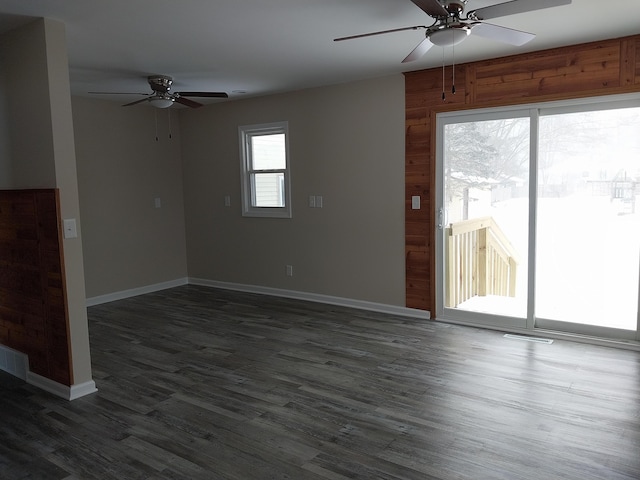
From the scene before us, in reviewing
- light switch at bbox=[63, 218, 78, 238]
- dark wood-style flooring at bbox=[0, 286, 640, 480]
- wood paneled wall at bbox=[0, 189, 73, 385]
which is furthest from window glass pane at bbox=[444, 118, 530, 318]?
wood paneled wall at bbox=[0, 189, 73, 385]

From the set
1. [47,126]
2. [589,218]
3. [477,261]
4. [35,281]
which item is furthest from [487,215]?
[35,281]

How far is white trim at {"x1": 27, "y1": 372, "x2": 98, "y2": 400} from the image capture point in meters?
3.46

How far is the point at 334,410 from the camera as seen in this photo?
317cm

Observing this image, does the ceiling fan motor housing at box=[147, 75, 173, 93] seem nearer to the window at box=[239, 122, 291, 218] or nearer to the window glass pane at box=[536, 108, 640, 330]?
the window at box=[239, 122, 291, 218]

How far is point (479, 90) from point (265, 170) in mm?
2826

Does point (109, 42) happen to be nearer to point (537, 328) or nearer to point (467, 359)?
point (467, 359)

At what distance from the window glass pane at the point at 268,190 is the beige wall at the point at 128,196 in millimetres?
1325

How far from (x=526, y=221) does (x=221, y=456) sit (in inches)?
129

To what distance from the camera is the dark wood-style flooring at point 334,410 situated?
256cm

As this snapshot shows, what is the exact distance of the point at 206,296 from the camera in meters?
6.48

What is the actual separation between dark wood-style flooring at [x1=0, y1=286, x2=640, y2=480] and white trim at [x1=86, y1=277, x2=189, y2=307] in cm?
138

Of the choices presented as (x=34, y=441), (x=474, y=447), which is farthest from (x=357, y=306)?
(x=34, y=441)

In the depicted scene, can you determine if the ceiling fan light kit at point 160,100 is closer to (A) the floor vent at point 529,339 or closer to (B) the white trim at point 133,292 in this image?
(B) the white trim at point 133,292

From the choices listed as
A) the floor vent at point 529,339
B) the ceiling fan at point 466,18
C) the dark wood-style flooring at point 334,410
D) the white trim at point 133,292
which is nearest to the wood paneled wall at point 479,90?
the dark wood-style flooring at point 334,410
